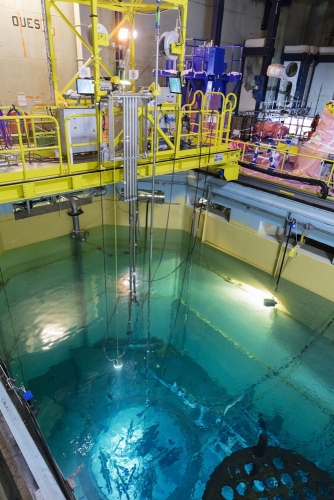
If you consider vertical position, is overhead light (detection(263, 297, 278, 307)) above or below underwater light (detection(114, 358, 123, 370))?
above

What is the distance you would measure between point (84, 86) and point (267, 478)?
721 centimetres

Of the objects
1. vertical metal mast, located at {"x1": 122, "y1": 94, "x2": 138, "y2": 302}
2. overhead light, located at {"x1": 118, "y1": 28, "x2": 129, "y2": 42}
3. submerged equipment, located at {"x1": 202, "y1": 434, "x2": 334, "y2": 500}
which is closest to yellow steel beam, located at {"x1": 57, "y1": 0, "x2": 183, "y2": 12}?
overhead light, located at {"x1": 118, "y1": 28, "x2": 129, "y2": 42}

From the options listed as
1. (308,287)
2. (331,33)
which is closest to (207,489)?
(308,287)

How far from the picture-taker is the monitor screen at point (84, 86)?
5773mm

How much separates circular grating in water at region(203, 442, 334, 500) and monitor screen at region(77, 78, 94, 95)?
6746mm

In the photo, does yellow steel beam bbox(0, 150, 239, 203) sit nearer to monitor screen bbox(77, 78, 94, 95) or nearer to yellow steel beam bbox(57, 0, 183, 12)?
monitor screen bbox(77, 78, 94, 95)

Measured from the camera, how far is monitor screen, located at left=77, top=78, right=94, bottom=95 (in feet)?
18.9

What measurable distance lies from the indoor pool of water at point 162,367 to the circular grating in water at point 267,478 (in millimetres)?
155

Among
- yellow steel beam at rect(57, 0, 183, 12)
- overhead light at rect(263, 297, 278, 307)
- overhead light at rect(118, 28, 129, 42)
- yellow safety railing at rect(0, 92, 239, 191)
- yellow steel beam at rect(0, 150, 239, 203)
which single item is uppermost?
yellow steel beam at rect(57, 0, 183, 12)

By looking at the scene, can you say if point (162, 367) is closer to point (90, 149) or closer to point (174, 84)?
point (90, 149)

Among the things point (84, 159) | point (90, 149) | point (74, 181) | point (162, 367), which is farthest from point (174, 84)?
point (162, 367)

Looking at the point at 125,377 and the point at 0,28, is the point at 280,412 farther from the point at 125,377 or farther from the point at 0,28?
the point at 0,28

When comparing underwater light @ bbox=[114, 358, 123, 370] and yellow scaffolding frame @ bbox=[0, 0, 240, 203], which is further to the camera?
underwater light @ bbox=[114, 358, 123, 370]

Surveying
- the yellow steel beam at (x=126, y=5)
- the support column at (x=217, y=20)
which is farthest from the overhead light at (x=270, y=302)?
the support column at (x=217, y=20)
